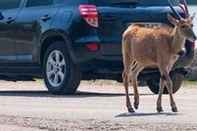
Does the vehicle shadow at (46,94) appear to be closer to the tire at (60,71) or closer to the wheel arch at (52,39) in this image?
the tire at (60,71)

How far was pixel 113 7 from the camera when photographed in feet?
49.6

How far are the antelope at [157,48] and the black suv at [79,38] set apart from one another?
1.83 metres

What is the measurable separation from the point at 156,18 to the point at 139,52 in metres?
2.61

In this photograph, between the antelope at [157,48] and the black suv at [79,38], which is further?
the black suv at [79,38]

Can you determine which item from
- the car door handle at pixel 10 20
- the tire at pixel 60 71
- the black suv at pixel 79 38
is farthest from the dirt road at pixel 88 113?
the car door handle at pixel 10 20

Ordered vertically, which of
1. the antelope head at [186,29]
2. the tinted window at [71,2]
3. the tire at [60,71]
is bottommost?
the tire at [60,71]

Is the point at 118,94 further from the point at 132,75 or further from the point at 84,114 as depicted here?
the point at 84,114

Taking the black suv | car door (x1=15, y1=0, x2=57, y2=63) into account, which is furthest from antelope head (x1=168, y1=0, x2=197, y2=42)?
car door (x1=15, y1=0, x2=57, y2=63)

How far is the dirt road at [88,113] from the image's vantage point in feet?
35.3

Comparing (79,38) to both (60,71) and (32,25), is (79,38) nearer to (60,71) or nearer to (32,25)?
(60,71)

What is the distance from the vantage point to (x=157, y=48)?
1262 centimetres

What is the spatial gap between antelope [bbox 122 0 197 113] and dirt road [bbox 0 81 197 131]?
1.36 feet

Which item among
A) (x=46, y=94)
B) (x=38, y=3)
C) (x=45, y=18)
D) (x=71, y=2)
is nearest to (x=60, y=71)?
(x=46, y=94)

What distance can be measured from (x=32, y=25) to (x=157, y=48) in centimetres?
387
